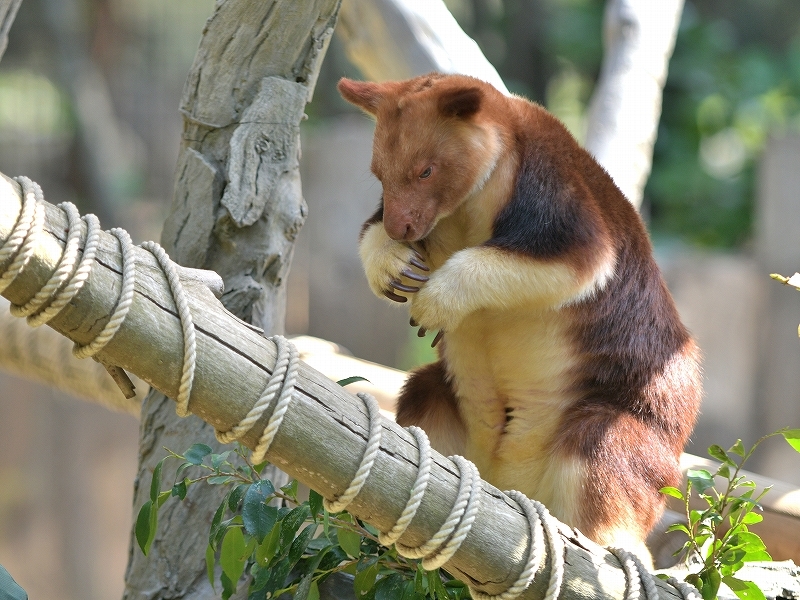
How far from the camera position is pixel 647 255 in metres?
2.67

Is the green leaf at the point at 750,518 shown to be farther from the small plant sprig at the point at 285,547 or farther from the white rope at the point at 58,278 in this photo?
the white rope at the point at 58,278

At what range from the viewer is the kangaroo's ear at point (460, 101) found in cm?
236

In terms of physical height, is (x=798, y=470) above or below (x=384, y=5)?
below

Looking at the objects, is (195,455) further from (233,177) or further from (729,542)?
(729,542)

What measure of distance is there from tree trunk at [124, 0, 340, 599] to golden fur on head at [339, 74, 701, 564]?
0.99ft

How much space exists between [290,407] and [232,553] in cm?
53

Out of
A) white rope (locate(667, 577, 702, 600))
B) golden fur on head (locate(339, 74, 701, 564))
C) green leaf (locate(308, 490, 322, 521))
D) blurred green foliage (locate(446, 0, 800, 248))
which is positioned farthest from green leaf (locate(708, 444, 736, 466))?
blurred green foliage (locate(446, 0, 800, 248))

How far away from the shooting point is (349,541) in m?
2.01

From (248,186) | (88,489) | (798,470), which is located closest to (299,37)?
(248,186)

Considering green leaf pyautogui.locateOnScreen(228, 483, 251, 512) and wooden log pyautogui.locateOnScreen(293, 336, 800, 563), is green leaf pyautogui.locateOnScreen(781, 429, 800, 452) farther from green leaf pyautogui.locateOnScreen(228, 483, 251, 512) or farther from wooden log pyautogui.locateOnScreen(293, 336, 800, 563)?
green leaf pyautogui.locateOnScreen(228, 483, 251, 512)

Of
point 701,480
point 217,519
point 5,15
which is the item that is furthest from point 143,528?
point 5,15

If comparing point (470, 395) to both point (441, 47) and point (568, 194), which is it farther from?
point (441, 47)

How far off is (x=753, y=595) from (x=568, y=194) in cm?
116

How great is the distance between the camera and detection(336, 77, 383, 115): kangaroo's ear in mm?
2568
